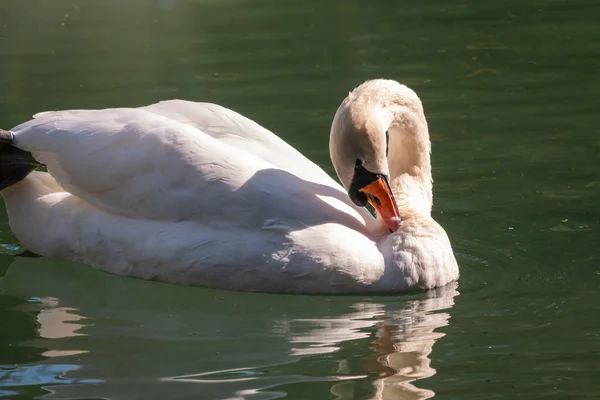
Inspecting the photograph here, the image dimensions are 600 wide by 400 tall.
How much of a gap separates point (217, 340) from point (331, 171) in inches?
137

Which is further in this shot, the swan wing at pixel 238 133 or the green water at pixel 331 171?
the swan wing at pixel 238 133

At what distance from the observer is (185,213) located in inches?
283

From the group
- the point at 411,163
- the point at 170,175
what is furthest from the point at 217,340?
the point at 411,163

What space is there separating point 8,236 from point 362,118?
2.98 m

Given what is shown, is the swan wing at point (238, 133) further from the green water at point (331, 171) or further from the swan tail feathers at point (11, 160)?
the green water at point (331, 171)

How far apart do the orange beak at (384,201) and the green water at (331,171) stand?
0.51 meters

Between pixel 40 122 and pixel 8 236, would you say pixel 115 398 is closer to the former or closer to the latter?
pixel 40 122

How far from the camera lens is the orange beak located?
7152 millimetres

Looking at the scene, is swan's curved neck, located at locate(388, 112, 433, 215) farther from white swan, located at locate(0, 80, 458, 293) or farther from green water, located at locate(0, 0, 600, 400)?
green water, located at locate(0, 0, 600, 400)

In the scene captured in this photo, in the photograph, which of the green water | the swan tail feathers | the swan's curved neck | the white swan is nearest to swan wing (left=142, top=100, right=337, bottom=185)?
the white swan

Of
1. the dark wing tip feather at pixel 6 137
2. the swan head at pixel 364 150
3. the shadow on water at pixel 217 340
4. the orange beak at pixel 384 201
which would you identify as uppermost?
the dark wing tip feather at pixel 6 137

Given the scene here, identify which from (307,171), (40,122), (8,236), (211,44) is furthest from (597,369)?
(211,44)

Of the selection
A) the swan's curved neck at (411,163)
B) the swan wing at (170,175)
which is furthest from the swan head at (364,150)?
the swan's curved neck at (411,163)

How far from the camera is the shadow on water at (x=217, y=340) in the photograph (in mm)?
5703
